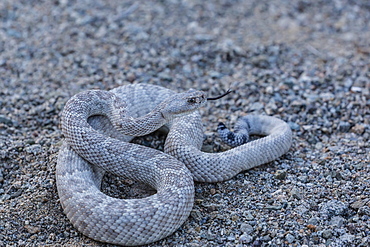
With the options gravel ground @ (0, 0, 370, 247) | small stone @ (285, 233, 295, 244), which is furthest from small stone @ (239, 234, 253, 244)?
small stone @ (285, 233, 295, 244)

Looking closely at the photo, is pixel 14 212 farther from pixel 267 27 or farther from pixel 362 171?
pixel 267 27

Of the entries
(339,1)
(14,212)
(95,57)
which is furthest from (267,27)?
(14,212)

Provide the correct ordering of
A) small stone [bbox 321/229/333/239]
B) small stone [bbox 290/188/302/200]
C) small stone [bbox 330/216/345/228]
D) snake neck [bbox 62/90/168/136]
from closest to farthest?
small stone [bbox 321/229/333/239], small stone [bbox 330/216/345/228], small stone [bbox 290/188/302/200], snake neck [bbox 62/90/168/136]

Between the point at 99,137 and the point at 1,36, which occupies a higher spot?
the point at 99,137

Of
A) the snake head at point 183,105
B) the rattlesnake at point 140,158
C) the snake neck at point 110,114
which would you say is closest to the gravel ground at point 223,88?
the rattlesnake at point 140,158

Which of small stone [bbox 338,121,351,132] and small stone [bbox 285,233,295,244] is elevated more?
Answer: small stone [bbox 285,233,295,244]

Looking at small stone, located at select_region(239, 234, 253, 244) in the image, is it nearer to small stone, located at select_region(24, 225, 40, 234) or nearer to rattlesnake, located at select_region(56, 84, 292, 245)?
rattlesnake, located at select_region(56, 84, 292, 245)

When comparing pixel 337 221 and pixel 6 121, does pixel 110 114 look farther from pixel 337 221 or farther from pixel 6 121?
pixel 337 221
